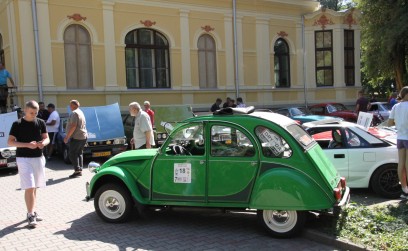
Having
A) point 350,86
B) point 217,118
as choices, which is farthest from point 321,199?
point 350,86

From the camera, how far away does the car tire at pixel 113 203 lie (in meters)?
6.16

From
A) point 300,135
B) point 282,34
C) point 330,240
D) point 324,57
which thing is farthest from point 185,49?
point 330,240

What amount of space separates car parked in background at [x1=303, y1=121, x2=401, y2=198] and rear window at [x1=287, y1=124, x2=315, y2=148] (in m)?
2.02

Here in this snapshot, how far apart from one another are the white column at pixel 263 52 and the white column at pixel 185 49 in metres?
4.10

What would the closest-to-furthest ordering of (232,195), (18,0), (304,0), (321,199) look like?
(321,199) < (232,195) < (18,0) < (304,0)

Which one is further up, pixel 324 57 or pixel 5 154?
pixel 324 57

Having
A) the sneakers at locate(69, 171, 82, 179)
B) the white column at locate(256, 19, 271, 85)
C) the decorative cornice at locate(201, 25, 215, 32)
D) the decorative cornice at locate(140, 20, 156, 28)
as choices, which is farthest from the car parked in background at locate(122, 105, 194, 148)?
the white column at locate(256, 19, 271, 85)

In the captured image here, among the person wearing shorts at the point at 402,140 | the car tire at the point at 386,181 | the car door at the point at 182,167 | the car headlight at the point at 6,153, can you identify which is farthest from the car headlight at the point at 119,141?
the person wearing shorts at the point at 402,140

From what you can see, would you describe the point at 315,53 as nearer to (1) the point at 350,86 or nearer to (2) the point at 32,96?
(1) the point at 350,86

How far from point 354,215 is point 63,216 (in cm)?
443

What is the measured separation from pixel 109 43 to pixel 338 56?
1288 centimetres

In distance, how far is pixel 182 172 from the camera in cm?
578

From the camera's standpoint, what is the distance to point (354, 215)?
5.86 meters

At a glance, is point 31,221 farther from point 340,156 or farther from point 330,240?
point 340,156
